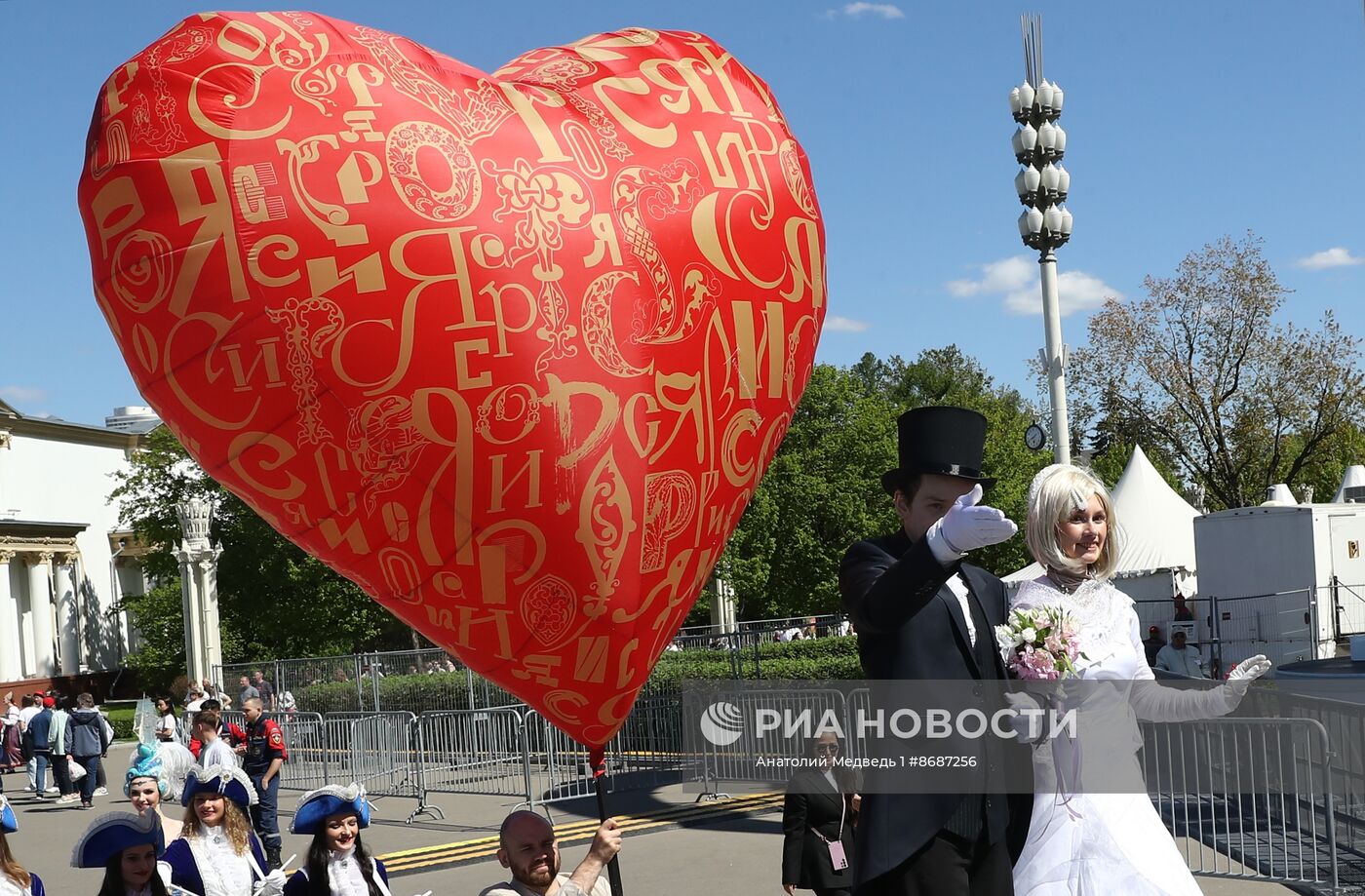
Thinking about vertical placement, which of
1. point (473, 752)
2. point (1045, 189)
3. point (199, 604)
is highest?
point (1045, 189)

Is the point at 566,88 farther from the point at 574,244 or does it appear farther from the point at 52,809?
the point at 52,809

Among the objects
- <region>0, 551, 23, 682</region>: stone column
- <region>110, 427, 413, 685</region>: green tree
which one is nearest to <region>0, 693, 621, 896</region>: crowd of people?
<region>110, 427, 413, 685</region>: green tree

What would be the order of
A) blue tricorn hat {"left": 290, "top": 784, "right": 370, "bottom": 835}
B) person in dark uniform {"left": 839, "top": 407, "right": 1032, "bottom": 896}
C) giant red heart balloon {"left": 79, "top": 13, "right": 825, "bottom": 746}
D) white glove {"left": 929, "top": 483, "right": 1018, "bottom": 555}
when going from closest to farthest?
white glove {"left": 929, "top": 483, "right": 1018, "bottom": 555}, person in dark uniform {"left": 839, "top": 407, "right": 1032, "bottom": 896}, giant red heart balloon {"left": 79, "top": 13, "right": 825, "bottom": 746}, blue tricorn hat {"left": 290, "top": 784, "right": 370, "bottom": 835}

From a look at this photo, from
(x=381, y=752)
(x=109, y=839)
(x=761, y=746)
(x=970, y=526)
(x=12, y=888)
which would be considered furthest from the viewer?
(x=381, y=752)

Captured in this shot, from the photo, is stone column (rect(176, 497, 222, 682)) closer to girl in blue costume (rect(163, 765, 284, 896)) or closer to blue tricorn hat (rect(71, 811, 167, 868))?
girl in blue costume (rect(163, 765, 284, 896))

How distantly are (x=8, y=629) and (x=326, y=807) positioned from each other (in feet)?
196

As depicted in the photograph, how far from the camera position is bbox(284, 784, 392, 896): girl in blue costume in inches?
236

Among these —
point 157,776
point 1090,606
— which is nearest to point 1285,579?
point 157,776

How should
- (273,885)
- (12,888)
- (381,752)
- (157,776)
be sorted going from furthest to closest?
(381,752) < (157,776) < (273,885) < (12,888)

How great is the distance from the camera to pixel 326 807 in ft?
20.1

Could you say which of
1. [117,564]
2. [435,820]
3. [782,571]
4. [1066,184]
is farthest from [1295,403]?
[117,564]

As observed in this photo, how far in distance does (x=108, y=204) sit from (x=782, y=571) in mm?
35244

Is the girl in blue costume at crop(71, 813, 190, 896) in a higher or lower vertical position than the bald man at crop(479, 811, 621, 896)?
lower

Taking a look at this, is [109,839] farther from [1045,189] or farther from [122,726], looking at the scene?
[122,726]
